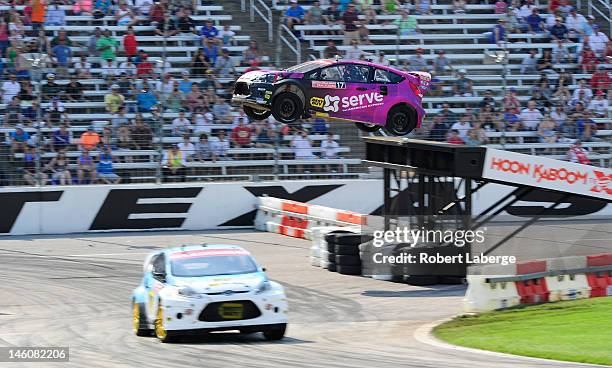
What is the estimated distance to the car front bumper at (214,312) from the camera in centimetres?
1380

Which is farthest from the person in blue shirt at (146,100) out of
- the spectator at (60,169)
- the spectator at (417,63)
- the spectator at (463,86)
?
the spectator at (463,86)

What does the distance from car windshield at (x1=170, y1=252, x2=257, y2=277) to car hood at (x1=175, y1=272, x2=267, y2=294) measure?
161mm

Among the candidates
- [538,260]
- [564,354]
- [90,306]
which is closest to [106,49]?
[90,306]

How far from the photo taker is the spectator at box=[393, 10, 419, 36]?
30328 millimetres

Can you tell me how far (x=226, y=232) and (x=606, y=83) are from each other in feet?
33.9

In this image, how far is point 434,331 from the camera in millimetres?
15000

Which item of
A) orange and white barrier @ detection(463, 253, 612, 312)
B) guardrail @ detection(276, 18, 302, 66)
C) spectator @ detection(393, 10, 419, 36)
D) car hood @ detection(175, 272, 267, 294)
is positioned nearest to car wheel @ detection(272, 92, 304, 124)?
orange and white barrier @ detection(463, 253, 612, 312)

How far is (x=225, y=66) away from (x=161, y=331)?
46.6 feet

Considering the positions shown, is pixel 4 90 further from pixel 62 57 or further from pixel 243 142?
pixel 243 142

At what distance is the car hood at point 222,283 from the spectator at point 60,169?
1267cm

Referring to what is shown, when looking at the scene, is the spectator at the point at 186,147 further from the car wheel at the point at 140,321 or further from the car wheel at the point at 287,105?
the car wheel at the point at 140,321

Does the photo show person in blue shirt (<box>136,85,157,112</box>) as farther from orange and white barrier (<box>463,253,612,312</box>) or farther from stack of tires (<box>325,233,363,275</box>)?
orange and white barrier (<box>463,253,612,312</box>)

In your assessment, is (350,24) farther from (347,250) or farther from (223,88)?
(347,250)

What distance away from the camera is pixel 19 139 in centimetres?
2591
